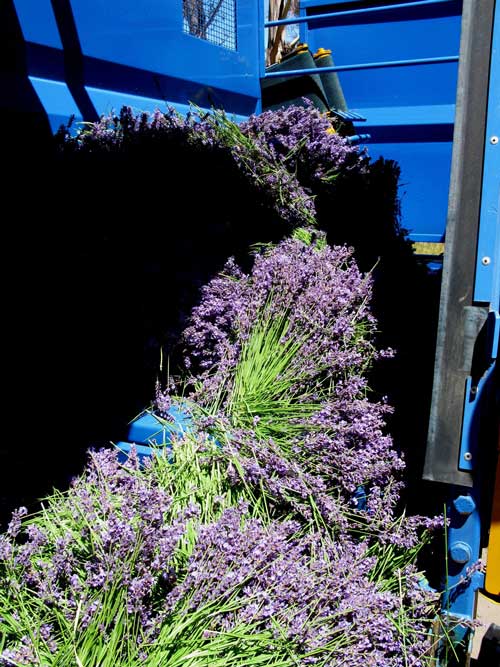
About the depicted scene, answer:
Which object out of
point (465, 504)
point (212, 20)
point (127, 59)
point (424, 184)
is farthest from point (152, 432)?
point (424, 184)

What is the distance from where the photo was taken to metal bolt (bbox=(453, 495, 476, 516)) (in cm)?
190

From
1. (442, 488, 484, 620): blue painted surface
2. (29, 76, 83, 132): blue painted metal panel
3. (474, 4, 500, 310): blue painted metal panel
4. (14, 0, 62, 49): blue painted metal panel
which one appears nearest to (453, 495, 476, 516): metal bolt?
(442, 488, 484, 620): blue painted surface

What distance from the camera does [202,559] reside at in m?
1.69

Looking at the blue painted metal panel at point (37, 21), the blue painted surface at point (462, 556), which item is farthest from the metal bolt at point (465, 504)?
the blue painted metal panel at point (37, 21)

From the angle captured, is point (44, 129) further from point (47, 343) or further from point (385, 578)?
point (385, 578)

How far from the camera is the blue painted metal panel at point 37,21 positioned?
2605mm

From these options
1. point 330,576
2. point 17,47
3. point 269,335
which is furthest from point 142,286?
point 330,576

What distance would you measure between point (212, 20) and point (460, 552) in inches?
136

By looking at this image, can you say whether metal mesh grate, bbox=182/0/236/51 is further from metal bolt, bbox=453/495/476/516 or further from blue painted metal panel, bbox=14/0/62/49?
metal bolt, bbox=453/495/476/516

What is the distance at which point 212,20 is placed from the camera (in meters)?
3.92

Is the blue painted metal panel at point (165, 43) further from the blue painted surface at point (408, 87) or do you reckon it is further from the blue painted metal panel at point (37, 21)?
the blue painted surface at point (408, 87)

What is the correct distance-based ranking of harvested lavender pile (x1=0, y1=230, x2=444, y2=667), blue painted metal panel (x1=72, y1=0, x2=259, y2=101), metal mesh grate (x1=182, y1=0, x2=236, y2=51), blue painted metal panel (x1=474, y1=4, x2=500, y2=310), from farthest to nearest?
metal mesh grate (x1=182, y1=0, x2=236, y2=51)
blue painted metal panel (x1=72, y1=0, x2=259, y2=101)
blue painted metal panel (x1=474, y1=4, x2=500, y2=310)
harvested lavender pile (x1=0, y1=230, x2=444, y2=667)

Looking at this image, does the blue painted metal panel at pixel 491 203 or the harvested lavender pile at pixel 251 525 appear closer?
the harvested lavender pile at pixel 251 525

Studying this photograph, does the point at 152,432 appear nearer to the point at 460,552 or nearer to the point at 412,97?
the point at 460,552
